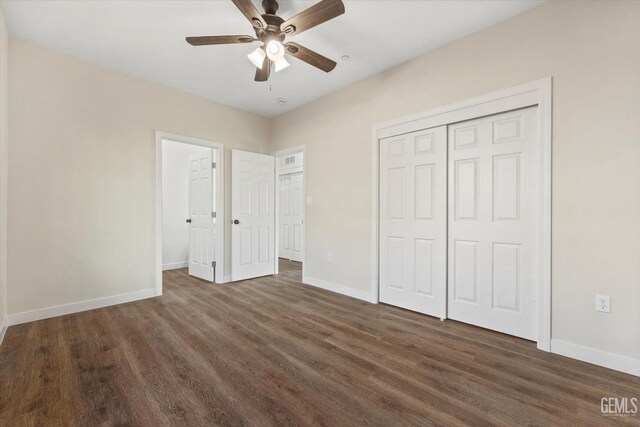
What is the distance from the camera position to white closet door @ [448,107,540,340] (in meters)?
2.41

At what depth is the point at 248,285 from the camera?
13.8 ft

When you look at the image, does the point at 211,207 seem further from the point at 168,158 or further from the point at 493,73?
the point at 493,73

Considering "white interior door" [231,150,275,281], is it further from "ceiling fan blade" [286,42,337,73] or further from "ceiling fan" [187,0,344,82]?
"ceiling fan blade" [286,42,337,73]

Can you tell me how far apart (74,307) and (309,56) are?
3.62 meters

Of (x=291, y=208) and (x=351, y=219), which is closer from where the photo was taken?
(x=351, y=219)

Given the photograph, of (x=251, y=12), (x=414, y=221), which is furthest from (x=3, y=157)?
(x=414, y=221)

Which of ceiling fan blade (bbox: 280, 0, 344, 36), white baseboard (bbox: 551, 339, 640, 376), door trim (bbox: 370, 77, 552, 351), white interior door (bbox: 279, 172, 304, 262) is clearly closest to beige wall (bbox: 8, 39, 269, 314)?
ceiling fan blade (bbox: 280, 0, 344, 36)

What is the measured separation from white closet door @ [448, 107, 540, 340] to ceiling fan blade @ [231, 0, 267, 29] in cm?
203

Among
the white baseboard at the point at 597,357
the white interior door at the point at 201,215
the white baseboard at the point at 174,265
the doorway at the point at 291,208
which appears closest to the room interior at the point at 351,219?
the white baseboard at the point at 597,357

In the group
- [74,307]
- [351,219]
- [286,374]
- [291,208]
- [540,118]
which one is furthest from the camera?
[291,208]

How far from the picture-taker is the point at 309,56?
97.0 inches

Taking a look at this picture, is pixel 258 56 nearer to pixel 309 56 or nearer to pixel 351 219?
pixel 309 56

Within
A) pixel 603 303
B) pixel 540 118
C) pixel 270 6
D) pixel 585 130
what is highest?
pixel 270 6

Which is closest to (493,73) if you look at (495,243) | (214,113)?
(495,243)
